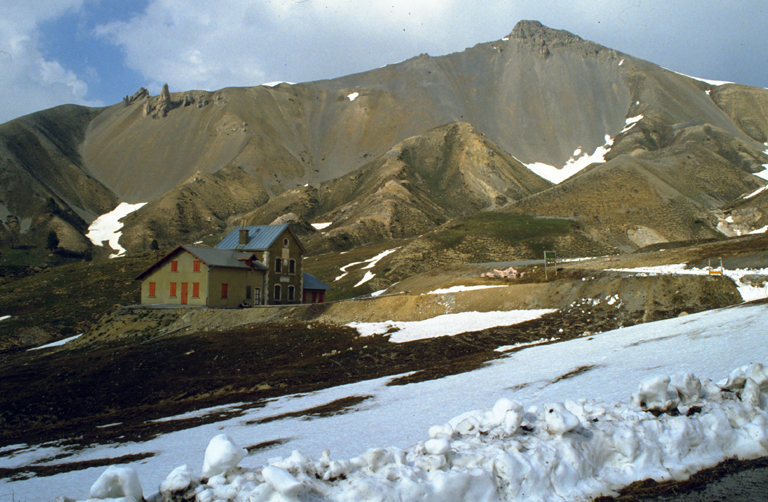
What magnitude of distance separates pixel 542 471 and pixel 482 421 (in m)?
1.57

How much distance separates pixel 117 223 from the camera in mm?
184500

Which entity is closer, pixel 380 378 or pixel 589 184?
pixel 380 378

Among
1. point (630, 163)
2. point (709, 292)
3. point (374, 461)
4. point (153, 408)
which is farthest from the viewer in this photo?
point (630, 163)

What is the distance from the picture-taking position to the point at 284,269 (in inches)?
2330

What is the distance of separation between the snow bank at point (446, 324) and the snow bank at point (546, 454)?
22.2 metres

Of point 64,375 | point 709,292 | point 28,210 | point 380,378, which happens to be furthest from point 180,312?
point 28,210

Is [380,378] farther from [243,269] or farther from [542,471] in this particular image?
[243,269]

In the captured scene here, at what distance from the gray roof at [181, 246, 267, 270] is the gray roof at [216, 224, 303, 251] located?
5.12ft

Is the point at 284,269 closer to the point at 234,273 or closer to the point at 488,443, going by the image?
the point at 234,273

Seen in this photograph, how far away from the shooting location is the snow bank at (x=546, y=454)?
777 cm

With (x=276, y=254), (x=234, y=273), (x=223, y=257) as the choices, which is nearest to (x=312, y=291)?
(x=276, y=254)

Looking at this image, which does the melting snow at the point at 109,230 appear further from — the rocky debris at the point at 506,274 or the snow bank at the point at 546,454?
the snow bank at the point at 546,454

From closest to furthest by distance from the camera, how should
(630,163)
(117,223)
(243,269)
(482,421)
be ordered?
1. (482,421)
2. (243,269)
3. (630,163)
4. (117,223)

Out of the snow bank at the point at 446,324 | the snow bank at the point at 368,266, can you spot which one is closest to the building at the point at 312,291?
the snow bank at the point at 368,266
